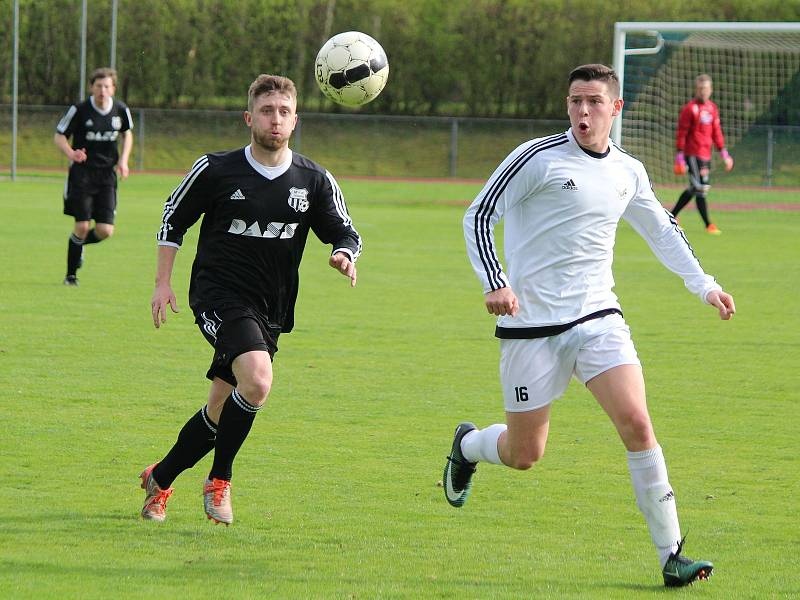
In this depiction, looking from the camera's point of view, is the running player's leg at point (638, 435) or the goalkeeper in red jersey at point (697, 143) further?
the goalkeeper in red jersey at point (697, 143)

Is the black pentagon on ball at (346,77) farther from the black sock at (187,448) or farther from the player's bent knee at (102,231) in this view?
the player's bent knee at (102,231)

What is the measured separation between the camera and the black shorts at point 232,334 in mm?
5453

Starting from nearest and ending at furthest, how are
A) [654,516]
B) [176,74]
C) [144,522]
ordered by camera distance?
[654,516] < [144,522] < [176,74]

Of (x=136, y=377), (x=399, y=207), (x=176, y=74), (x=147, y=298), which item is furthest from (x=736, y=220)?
(x=176, y=74)

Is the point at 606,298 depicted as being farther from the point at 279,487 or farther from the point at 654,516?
the point at 279,487

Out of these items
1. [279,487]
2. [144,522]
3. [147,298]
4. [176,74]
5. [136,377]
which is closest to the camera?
[144,522]

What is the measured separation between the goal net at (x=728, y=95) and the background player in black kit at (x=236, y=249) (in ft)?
65.8

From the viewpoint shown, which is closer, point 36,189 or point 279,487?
point 279,487

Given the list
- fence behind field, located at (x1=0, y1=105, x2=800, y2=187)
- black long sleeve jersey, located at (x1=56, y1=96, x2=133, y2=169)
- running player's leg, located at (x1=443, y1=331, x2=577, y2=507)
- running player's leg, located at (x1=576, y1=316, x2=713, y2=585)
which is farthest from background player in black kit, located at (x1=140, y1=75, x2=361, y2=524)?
fence behind field, located at (x1=0, y1=105, x2=800, y2=187)

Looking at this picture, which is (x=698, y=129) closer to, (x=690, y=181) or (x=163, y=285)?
(x=690, y=181)

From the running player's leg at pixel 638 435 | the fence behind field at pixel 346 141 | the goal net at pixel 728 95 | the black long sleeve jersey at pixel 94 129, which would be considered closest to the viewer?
the running player's leg at pixel 638 435

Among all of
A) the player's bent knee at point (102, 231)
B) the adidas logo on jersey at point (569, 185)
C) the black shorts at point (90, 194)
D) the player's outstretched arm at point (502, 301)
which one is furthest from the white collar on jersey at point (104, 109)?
the player's outstretched arm at point (502, 301)

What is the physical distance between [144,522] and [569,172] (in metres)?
2.34

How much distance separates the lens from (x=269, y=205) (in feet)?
18.5
